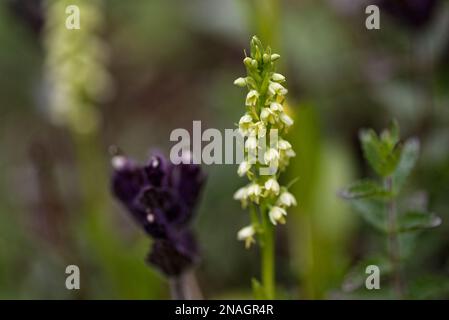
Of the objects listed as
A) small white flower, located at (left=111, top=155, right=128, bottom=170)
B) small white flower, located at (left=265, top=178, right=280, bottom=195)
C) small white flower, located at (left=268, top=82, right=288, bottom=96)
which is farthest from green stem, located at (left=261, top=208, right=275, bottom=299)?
small white flower, located at (left=111, top=155, right=128, bottom=170)

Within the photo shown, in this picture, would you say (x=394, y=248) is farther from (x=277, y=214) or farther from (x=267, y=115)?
(x=267, y=115)

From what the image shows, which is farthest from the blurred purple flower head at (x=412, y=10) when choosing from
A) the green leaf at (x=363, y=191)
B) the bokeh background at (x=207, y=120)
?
the green leaf at (x=363, y=191)

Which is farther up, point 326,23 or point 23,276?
point 326,23

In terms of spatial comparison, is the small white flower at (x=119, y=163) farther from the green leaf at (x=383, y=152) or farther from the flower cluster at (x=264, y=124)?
the green leaf at (x=383, y=152)

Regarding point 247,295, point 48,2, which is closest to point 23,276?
point 247,295

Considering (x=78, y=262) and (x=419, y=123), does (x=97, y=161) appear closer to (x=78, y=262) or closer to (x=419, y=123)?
(x=78, y=262)

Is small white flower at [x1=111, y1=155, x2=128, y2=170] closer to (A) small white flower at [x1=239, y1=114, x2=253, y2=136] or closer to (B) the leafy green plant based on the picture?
(A) small white flower at [x1=239, y1=114, x2=253, y2=136]

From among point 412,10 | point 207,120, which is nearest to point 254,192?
point 412,10
